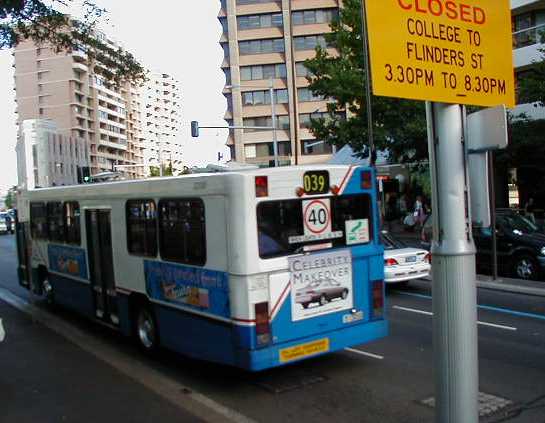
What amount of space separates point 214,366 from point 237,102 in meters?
63.8

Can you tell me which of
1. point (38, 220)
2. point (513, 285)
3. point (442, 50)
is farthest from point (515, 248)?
point (442, 50)

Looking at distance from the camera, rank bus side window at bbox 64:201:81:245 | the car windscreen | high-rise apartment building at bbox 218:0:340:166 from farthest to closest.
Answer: high-rise apartment building at bbox 218:0:340:166
the car windscreen
bus side window at bbox 64:201:81:245

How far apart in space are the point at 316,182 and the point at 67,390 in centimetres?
394

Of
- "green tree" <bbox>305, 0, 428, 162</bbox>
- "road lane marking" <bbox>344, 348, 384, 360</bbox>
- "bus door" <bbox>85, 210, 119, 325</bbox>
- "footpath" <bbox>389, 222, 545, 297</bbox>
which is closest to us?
"road lane marking" <bbox>344, 348, 384, 360</bbox>

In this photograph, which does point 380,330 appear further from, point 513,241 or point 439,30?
point 513,241

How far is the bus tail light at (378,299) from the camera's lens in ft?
25.4

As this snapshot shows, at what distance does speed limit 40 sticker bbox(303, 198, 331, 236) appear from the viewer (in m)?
7.27

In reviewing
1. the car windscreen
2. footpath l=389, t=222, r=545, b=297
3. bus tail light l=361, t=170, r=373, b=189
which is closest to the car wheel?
footpath l=389, t=222, r=545, b=297

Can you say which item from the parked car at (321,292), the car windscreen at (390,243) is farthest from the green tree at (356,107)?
the parked car at (321,292)

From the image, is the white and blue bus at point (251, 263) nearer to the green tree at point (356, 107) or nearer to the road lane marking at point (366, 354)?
the road lane marking at point (366, 354)

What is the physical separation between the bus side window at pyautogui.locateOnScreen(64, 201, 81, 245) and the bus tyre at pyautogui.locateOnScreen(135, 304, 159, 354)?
2630mm

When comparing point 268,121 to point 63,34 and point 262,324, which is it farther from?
point 262,324

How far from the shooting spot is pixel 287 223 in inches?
278

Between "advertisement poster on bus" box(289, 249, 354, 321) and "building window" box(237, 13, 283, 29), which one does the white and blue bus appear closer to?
"advertisement poster on bus" box(289, 249, 354, 321)
